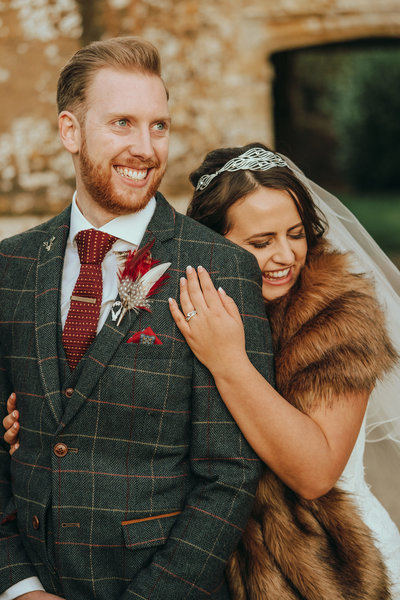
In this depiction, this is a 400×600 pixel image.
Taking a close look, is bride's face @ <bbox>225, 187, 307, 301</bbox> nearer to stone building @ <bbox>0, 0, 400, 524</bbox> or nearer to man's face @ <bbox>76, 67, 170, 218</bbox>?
man's face @ <bbox>76, 67, 170, 218</bbox>

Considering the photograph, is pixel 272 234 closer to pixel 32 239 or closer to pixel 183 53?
pixel 32 239

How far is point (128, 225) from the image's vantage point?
89.7 inches

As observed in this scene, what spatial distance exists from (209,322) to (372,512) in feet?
3.77

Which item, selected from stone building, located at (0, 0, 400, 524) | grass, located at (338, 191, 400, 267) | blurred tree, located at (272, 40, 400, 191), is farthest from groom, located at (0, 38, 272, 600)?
blurred tree, located at (272, 40, 400, 191)

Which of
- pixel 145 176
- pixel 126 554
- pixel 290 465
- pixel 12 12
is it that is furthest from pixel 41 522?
pixel 12 12

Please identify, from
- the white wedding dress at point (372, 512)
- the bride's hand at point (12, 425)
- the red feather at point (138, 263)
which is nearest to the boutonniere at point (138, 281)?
the red feather at point (138, 263)

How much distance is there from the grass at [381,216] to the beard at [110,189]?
9.77m

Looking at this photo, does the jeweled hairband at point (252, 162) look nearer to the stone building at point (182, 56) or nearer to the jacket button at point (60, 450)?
the jacket button at point (60, 450)

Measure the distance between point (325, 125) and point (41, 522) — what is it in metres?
20.2

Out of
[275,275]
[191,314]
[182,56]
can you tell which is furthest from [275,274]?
[182,56]

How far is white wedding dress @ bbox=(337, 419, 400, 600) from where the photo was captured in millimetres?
2572

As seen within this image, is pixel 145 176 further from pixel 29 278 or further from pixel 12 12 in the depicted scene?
pixel 12 12

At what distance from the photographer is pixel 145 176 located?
2217 mm

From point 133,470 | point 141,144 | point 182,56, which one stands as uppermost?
point 182,56
